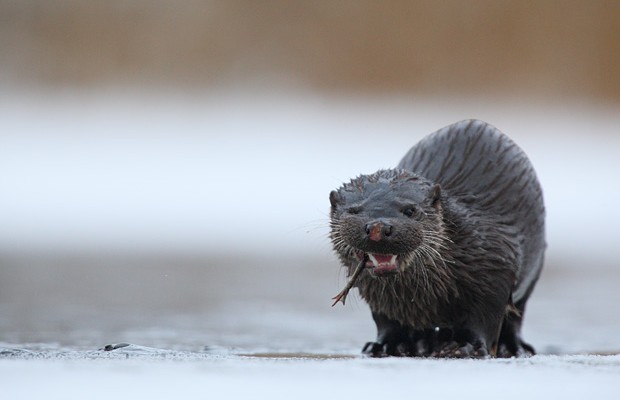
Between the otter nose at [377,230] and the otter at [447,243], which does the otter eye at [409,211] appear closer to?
the otter at [447,243]

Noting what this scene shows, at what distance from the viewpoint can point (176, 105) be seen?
33.4 ft

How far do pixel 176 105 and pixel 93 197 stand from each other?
5.32 ft

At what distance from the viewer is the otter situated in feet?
11.6

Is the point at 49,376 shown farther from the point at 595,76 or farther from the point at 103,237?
the point at 595,76

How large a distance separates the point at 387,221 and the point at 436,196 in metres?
0.31

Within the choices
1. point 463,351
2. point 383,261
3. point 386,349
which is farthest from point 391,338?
point 383,261

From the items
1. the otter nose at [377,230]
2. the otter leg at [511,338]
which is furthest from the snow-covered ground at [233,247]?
the otter nose at [377,230]

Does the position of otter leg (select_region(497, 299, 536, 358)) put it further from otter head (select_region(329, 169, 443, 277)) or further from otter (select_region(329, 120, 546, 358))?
otter head (select_region(329, 169, 443, 277))

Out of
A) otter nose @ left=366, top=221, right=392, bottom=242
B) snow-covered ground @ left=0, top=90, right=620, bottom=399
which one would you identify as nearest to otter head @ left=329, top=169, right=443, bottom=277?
otter nose @ left=366, top=221, right=392, bottom=242

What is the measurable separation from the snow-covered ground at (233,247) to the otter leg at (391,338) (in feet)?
0.44

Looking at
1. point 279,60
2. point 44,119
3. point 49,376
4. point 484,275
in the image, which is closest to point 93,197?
point 44,119

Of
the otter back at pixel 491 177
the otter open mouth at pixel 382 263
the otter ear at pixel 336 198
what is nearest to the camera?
the otter open mouth at pixel 382 263

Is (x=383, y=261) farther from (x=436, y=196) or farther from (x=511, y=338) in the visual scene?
(x=511, y=338)

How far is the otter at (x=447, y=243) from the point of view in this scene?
3.54 metres
